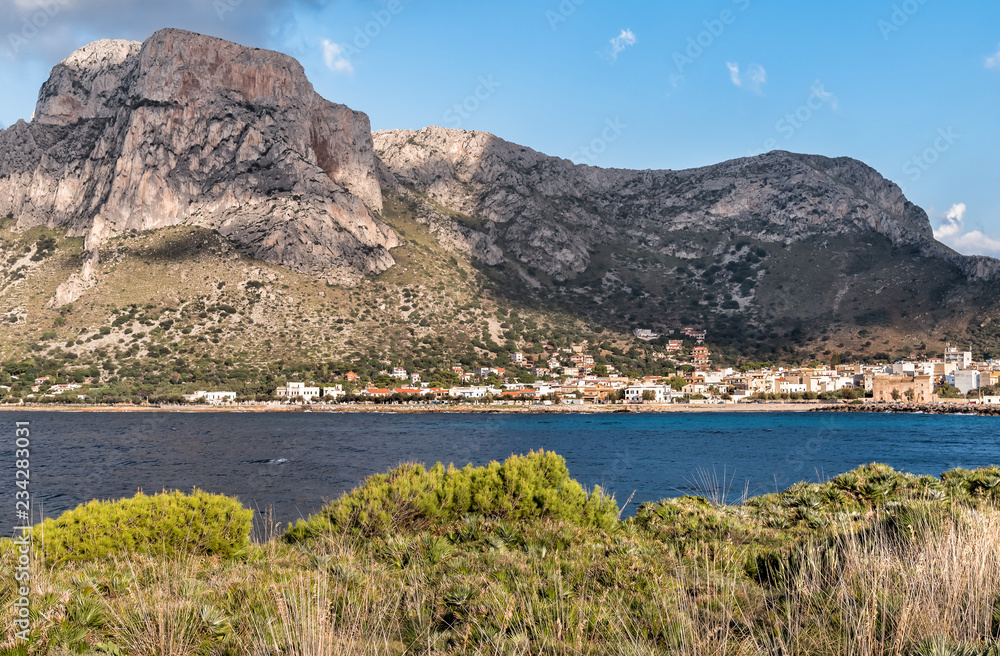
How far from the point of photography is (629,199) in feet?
495

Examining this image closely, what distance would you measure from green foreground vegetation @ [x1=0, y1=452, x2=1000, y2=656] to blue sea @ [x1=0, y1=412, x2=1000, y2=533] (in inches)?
204

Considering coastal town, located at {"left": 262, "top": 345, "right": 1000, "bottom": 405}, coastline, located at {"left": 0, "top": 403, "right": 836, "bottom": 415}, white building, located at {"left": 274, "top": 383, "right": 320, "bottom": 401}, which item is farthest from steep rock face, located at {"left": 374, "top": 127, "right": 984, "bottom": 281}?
white building, located at {"left": 274, "top": 383, "right": 320, "bottom": 401}

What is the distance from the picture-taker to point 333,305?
8788cm

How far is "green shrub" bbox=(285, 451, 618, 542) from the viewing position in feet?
37.4

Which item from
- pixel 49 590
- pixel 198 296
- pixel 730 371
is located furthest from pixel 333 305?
pixel 49 590

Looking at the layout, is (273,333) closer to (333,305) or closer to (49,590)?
(333,305)

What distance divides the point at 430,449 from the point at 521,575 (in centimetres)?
3980

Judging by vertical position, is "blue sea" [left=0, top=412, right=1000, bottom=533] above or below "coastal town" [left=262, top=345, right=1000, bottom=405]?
below

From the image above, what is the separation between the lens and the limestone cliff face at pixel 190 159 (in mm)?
89375

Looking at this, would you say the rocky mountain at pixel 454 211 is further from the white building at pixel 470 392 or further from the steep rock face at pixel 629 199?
the white building at pixel 470 392

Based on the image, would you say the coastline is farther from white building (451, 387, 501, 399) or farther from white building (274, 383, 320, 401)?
white building (451, 387, 501, 399)

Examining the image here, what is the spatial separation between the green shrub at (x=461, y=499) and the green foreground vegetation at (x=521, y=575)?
0.04 metres

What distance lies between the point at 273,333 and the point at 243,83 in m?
41.4

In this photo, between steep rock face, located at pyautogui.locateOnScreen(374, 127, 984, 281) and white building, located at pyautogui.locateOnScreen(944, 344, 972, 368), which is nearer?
white building, located at pyautogui.locateOnScreen(944, 344, 972, 368)
